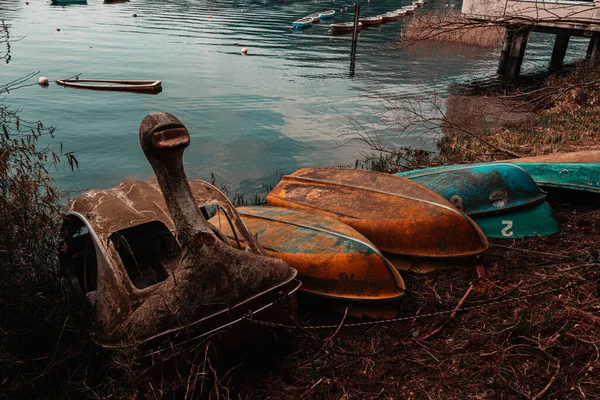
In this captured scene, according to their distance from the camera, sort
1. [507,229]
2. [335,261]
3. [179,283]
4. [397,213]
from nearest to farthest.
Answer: [179,283]
[335,261]
[397,213]
[507,229]

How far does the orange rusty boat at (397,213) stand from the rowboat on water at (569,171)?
2004 mm

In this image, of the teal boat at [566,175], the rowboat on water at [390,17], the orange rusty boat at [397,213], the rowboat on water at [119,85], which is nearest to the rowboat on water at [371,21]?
the rowboat on water at [390,17]

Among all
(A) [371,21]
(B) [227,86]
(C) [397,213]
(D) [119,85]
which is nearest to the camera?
(C) [397,213]

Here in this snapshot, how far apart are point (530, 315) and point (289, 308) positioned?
1.91 metres

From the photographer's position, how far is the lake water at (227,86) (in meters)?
12.1

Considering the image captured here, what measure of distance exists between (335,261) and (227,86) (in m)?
16.6

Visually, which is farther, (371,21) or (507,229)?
(371,21)

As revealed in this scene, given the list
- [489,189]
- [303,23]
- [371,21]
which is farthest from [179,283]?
[371,21]

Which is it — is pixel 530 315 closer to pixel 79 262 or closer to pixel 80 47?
pixel 79 262

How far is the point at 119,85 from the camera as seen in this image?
18719 millimetres

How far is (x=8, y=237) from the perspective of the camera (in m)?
3.81

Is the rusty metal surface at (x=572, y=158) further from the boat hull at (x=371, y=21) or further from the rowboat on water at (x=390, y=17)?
the rowboat on water at (x=390, y=17)

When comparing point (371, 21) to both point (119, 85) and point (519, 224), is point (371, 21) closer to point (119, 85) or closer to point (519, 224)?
point (119, 85)

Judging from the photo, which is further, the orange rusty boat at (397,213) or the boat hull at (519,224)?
the boat hull at (519,224)
